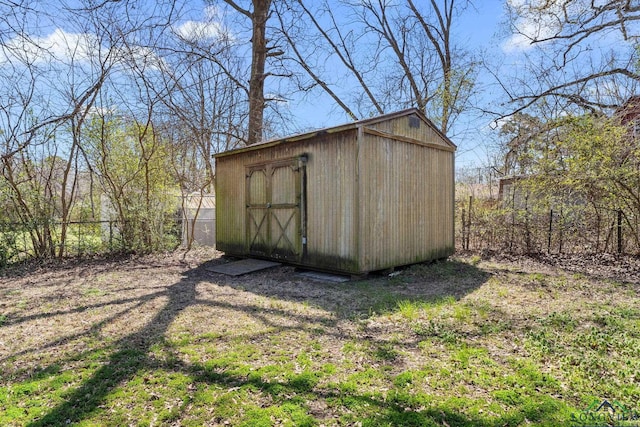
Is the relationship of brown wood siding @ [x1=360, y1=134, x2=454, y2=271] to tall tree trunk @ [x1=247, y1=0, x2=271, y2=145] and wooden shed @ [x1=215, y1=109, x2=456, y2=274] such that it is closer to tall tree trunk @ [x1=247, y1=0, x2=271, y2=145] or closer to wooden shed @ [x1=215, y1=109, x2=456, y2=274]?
wooden shed @ [x1=215, y1=109, x2=456, y2=274]

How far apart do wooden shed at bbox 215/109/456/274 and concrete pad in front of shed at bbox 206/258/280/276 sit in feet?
0.62

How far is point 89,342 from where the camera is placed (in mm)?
3352

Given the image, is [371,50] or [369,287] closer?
[369,287]

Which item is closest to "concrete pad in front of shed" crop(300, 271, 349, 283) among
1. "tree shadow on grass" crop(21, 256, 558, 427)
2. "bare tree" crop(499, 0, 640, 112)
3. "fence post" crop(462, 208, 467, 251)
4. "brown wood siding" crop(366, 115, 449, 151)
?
"tree shadow on grass" crop(21, 256, 558, 427)

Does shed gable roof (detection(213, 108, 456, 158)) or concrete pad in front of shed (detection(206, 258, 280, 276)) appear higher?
shed gable roof (detection(213, 108, 456, 158))

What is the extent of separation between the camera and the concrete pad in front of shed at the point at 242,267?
6.83 meters

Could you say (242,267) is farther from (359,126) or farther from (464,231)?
(464,231)

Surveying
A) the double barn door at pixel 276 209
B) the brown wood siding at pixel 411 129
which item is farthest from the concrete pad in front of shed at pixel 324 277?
the brown wood siding at pixel 411 129

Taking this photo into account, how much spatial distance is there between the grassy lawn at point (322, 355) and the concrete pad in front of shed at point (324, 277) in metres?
0.55

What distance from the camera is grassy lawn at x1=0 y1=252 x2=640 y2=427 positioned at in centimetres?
222

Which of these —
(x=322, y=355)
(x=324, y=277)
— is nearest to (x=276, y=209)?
(x=324, y=277)

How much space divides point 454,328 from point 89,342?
3.55m

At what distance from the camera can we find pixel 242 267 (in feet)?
23.5

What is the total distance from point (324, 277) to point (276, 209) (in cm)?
183
